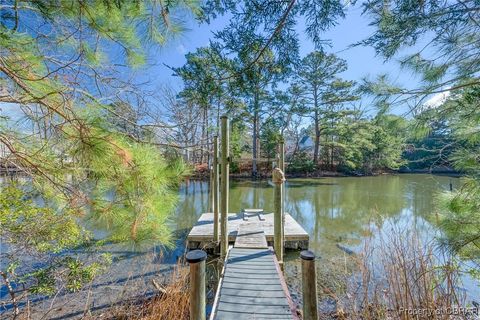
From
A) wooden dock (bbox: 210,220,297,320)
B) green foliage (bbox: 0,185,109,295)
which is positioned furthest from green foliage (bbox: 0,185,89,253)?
wooden dock (bbox: 210,220,297,320)

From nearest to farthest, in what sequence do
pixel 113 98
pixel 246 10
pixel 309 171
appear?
1. pixel 246 10
2. pixel 113 98
3. pixel 309 171

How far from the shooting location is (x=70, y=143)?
55.1 inches

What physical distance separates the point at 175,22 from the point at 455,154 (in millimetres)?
2381

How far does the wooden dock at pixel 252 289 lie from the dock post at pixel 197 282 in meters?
0.67

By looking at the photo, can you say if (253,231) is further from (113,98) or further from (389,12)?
(389,12)

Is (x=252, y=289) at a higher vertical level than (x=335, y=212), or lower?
higher

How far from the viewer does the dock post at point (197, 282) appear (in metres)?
1.38

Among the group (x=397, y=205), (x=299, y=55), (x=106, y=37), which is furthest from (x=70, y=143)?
(x=397, y=205)

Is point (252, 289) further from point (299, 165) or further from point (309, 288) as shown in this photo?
point (299, 165)

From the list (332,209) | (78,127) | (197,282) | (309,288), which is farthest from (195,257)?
(332,209)

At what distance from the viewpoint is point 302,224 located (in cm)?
665

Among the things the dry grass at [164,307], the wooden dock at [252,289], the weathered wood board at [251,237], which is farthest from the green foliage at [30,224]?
the weathered wood board at [251,237]

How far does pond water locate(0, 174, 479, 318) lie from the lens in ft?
10.7

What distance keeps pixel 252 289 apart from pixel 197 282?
1.17 metres
